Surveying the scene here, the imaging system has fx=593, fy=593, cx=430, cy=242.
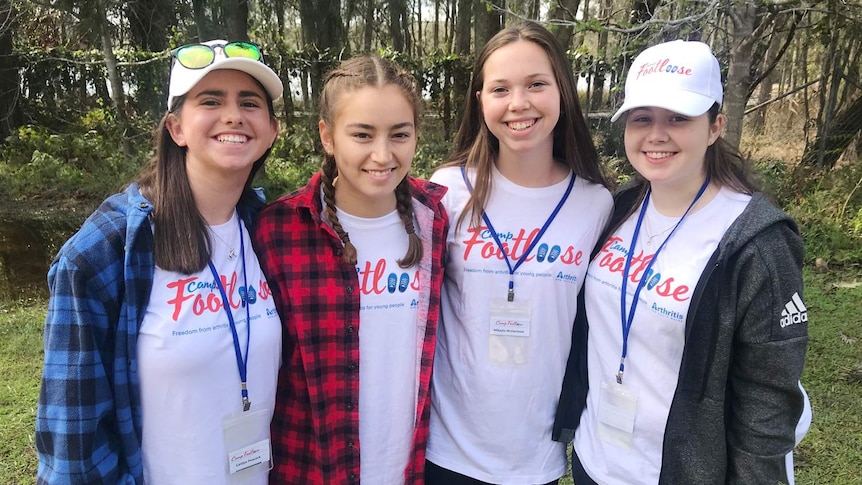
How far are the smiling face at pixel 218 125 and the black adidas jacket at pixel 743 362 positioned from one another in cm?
135

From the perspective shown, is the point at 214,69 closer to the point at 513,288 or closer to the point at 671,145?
the point at 513,288

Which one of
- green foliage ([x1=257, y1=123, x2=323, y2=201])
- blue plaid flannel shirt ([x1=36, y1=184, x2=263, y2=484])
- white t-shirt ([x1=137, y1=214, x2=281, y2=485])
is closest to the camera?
blue plaid flannel shirt ([x1=36, y1=184, x2=263, y2=484])

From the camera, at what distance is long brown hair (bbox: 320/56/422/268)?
183 cm

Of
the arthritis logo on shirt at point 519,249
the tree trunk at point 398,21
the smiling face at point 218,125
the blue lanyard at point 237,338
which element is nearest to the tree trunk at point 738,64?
the arthritis logo on shirt at point 519,249

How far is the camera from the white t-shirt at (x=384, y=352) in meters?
1.84

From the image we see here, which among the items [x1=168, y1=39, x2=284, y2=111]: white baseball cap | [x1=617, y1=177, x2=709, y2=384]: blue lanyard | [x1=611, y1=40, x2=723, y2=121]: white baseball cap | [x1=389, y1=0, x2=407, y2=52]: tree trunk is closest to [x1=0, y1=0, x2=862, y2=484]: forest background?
[x1=389, y1=0, x2=407, y2=52]: tree trunk

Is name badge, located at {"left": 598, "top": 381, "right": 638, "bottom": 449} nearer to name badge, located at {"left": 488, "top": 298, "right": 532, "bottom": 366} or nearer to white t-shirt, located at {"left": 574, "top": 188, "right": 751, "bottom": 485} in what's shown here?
white t-shirt, located at {"left": 574, "top": 188, "right": 751, "bottom": 485}

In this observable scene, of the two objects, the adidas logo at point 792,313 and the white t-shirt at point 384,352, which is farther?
the white t-shirt at point 384,352

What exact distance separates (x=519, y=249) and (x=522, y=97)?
50cm

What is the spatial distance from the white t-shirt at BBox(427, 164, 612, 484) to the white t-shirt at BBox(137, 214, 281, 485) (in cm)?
65

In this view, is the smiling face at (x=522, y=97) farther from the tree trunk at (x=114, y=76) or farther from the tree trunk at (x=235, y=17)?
the tree trunk at (x=114, y=76)

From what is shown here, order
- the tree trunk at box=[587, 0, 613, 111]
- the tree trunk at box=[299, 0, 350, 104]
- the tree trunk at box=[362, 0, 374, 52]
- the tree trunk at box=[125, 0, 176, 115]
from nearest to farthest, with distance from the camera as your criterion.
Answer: the tree trunk at box=[587, 0, 613, 111] → the tree trunk at box=[125, 0, 176, 115] → the tree trunk at box=[299, 0, 350, 104] → the tree trunk at box=[362, 0, 374, 52]

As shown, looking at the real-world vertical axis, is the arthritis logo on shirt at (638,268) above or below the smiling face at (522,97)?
below

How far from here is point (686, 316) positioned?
5.41 ft
